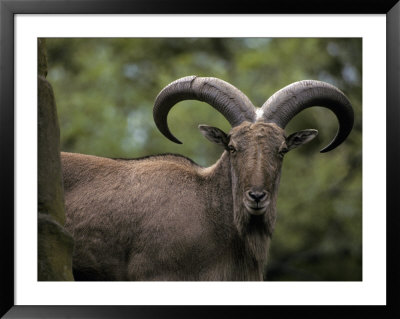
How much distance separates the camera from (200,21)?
312 inches

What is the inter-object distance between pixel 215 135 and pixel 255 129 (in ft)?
1.94

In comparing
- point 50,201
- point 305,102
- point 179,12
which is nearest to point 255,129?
point 305,102

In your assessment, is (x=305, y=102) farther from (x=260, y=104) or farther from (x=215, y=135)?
(x=260, y=104)

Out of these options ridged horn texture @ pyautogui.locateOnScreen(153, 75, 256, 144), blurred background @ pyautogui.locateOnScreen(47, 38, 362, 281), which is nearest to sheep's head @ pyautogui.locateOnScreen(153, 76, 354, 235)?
ridged horn texture @ pyautogui.locateOnScreen(153, 75, 256, 144)

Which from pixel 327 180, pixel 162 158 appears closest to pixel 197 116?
pixel 327 180

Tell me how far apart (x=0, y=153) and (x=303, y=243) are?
41.8ft

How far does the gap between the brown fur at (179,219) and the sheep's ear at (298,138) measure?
211 millimetres

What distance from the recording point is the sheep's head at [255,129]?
8.26 m

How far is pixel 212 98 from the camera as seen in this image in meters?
9.09

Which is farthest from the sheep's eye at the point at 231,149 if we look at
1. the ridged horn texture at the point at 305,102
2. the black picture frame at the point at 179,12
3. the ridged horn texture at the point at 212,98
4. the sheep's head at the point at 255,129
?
the black picture frame at the point at 179,12

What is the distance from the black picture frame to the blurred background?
25.9 feet

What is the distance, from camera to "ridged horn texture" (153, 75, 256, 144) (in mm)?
8891

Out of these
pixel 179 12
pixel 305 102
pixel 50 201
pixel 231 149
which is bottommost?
pixel 50 201

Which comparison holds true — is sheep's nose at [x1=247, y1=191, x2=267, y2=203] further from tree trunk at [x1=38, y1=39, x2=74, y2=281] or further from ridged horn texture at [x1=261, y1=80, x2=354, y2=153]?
tree trunk at [x1=38, y1=39, x2=74, y2=281]
